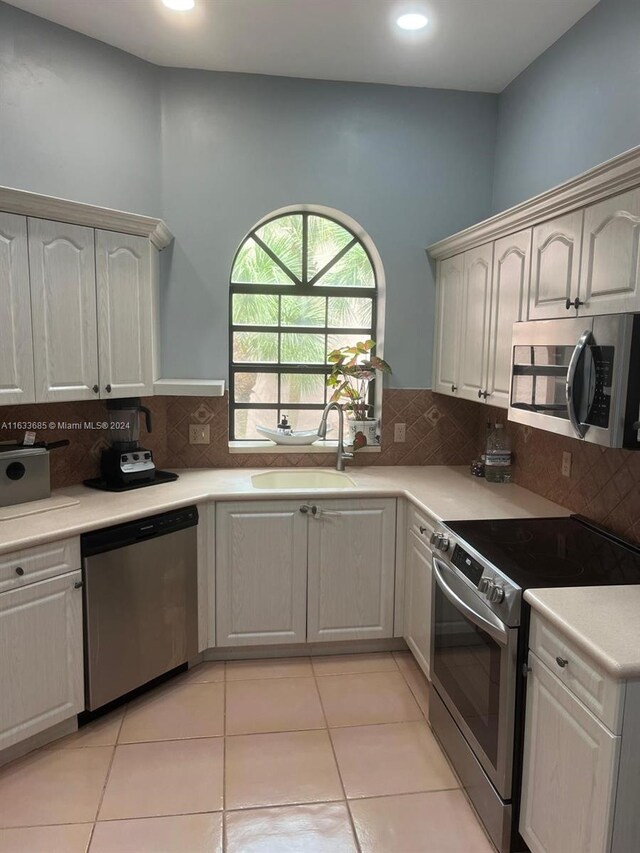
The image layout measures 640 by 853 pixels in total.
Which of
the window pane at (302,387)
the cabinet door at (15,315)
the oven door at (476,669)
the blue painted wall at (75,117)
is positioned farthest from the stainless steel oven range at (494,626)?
the blue painted wall at (75,117)

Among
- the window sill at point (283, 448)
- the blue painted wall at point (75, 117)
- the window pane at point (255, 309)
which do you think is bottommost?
the window sill at point (283, 448)

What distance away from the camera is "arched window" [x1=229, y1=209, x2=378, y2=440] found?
353cm

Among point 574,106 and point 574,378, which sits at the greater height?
point 574,106

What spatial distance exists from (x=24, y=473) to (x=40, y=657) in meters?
0.73

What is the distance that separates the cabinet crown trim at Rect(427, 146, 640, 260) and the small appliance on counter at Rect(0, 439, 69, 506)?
214 cm

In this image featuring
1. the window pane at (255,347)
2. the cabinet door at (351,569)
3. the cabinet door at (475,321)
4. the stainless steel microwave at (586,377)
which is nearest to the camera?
the stainless steel microwave at (586,377)

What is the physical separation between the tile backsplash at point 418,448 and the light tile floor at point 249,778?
1.12 meters

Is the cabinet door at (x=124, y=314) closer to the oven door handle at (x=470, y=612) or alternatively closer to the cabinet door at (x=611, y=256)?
the oven door handle at (x=470, y=612)

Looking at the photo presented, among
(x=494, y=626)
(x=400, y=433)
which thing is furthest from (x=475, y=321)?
(x=494, y=626)

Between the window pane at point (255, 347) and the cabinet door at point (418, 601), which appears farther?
the window pane at point (255, 347)

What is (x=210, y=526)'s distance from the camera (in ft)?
9.46

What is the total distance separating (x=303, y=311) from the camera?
141 inches

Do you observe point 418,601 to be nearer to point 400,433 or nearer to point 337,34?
point 400,433

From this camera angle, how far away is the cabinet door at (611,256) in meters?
1.81
